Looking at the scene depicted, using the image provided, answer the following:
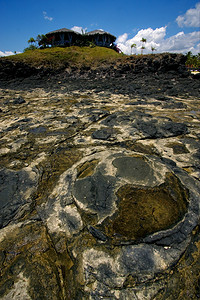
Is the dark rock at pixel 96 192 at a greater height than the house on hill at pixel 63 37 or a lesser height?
lesser

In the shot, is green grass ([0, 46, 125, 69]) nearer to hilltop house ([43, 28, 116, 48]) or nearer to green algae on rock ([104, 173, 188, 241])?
hilltop house ([43, 28, 116, 48])

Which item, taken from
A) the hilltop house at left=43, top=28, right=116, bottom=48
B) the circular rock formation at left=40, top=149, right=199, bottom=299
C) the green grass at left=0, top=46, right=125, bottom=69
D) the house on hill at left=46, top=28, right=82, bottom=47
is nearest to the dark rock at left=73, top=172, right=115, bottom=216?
Answer: the circular rock formation at left=40, top=149, right=199, bottom=299

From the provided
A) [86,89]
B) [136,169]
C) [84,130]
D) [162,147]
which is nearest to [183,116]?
[162,147]

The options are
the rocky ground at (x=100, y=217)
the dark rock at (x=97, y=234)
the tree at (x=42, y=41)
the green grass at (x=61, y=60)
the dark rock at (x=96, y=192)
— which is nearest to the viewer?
the rocky ground at (x=100, y=217)

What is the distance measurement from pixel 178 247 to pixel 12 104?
696 cm

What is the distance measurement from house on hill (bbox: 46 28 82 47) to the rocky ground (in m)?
25.6

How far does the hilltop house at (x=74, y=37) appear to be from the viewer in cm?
2284

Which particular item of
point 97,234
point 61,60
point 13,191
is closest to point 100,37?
point 61,60

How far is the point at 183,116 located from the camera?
445 cm

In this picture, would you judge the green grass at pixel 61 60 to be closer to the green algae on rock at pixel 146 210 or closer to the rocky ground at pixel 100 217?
the rocky ground at pixel 100 217

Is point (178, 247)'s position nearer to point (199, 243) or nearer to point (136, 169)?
point (199, 243)

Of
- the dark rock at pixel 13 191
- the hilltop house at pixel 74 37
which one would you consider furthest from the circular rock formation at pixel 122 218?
the hilltop house at pixel 74 37

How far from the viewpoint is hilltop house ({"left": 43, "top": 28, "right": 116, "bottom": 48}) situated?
22.8 metres

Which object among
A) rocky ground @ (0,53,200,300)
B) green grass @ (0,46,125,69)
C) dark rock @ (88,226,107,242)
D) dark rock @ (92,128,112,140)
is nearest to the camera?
rocky ground @ (0,53,200,300)
